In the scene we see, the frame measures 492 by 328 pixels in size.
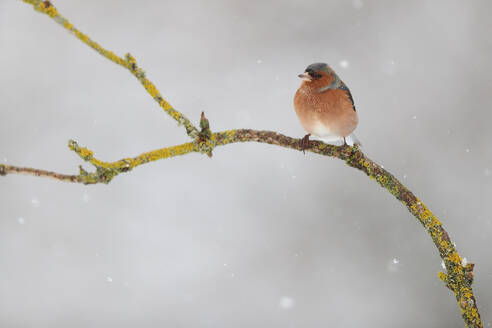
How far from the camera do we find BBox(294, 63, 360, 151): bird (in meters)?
3.20

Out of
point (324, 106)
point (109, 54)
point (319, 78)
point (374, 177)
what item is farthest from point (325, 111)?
point (109, 54)

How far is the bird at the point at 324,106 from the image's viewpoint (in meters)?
3.20

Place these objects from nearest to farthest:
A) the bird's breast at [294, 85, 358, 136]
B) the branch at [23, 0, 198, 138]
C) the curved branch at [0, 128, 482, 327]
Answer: the branch at [23, 0, 198, 138], the curved branch at [0, 128, 482, 327], the bird's breast at [294, 85, 358, 136]

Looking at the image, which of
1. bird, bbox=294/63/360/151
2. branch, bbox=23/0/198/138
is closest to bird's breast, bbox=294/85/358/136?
bird, bbox=294/63/360/151

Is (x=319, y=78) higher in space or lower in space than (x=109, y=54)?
higher

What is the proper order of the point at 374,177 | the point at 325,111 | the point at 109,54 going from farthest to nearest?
1. the point at 325,111
2. the point at 374,177
3. the point at 109,54

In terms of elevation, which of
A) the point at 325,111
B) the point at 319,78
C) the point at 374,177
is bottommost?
the point at 374,177

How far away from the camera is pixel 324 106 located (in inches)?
128

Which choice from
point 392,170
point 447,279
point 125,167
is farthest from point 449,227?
point 125,167

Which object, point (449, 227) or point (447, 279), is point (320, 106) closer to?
point (447, 279)

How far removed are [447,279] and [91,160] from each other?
156 cm

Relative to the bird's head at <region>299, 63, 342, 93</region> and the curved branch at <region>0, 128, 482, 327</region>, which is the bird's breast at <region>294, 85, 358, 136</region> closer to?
the bird's head at <region>299, 63, 342, 93</region>

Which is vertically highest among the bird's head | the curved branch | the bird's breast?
the bird's head

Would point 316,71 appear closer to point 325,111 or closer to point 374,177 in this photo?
point 325,111
